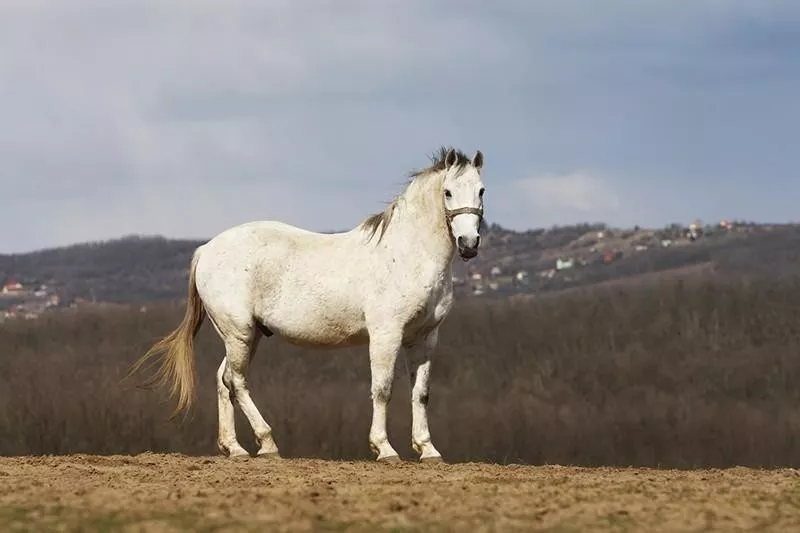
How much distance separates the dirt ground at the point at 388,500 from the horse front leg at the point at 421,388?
130 centimetres

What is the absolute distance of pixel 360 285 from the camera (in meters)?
17.7

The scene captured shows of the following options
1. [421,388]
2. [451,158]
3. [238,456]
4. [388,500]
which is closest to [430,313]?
[421,388]

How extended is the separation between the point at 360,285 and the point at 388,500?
5.16 m

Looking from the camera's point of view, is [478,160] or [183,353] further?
[183,353]

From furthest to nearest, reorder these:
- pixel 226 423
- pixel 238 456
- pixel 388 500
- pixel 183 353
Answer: pixel 183 353 → pixel 226 423 → pixel 238 456 → pixel 388 500

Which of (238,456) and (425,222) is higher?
(425,222)

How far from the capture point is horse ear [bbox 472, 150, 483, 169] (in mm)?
17547

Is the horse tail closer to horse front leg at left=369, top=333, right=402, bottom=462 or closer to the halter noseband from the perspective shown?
horse front leg at left=369, top=333, right=402, bottom=462

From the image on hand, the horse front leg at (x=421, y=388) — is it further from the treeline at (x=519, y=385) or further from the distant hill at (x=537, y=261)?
the distant hill at (x=537, y=261)

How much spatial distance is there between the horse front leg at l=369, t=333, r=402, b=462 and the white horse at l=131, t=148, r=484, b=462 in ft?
0.04

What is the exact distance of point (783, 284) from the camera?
10288 centimetres

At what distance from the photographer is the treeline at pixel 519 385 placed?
75669 mm

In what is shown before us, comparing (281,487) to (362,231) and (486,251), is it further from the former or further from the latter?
(486,251)

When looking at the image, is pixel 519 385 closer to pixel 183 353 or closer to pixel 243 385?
pixel 183 353
